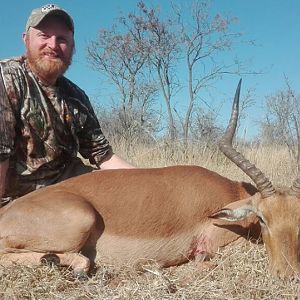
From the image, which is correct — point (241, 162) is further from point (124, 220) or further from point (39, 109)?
point (39, 109)

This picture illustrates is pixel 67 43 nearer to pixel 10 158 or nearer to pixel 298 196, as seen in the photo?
pixel 10 158

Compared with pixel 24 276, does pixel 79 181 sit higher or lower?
higher

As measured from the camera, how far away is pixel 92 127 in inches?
246

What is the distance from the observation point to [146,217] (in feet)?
15.3

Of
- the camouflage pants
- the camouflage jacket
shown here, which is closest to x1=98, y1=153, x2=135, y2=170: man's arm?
the camouflage pants

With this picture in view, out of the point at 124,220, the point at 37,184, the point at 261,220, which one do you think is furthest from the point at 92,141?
the point at 261,220

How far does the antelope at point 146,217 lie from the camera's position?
431 cm

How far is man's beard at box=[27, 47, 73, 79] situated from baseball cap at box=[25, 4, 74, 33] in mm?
306

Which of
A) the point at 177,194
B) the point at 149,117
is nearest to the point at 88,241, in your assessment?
the point at 177,194

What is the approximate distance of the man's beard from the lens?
5.58m

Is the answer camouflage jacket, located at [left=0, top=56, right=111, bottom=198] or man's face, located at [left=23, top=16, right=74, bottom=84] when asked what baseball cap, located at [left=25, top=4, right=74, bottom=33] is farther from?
camouflage jacket, located at [left=0, top=56, right=111, bottom=198]

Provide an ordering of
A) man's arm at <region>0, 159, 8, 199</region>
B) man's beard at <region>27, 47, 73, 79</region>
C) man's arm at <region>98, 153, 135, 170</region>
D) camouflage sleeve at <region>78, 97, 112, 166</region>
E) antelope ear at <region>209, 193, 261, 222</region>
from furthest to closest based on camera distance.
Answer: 1. man's arm at <region>98, 153, 135, 170</region>
2. camouflage sleeve at <region>78, 97, 112, 166</region>
3. man's beard at <region>27, 47, 73, 79</region>
4. man's arm at <region>0, 159, 8, 199</region>
5. antelope ear at <region>209, 193, 261, 222</region>

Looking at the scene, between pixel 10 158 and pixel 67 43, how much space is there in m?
1.47

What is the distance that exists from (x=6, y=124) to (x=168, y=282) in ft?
8.17
